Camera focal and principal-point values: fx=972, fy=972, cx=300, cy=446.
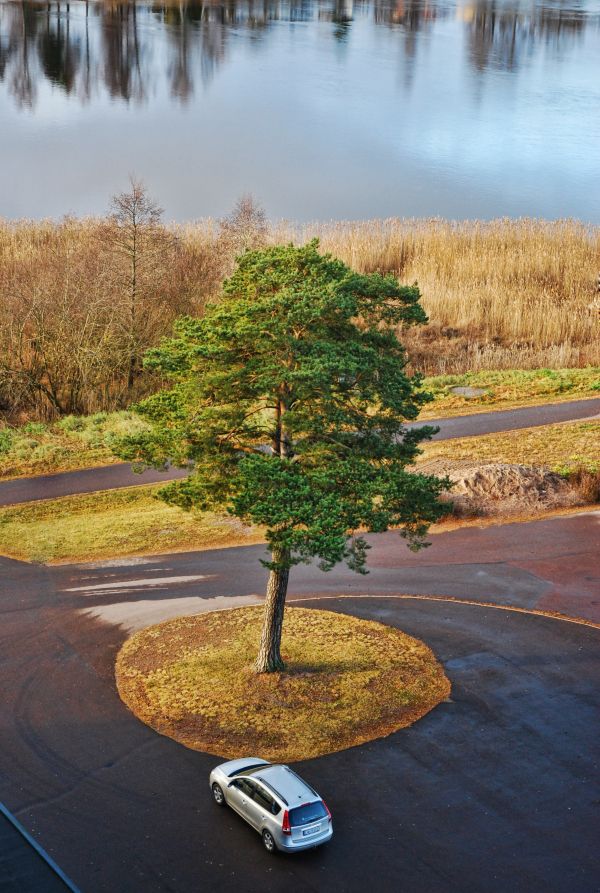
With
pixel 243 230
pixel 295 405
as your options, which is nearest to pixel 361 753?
pixel 295 405

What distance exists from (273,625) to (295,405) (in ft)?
15.0

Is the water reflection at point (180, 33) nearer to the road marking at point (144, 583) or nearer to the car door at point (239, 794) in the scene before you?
the road marking at point (144, 583)

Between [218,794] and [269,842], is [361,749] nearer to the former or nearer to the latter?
[218,794]

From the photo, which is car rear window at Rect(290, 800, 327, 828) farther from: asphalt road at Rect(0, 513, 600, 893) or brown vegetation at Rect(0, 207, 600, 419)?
brown vegetation at Rect(0, 207, 600, 419)

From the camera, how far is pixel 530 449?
109 feet

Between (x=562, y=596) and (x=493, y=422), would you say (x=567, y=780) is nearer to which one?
(x=562, y=596)

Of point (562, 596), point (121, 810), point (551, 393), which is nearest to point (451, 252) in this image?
point (551, 393)

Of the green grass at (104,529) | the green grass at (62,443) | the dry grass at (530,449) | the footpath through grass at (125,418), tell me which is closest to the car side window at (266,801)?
the green grass at (104,529)

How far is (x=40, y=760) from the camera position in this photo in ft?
54.5

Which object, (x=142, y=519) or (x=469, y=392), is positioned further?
(x=469, y=392)

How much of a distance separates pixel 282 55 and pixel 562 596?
311 ft

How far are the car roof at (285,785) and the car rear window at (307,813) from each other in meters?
0.07

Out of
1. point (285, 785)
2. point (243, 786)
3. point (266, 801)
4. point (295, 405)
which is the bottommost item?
point (243, 786)

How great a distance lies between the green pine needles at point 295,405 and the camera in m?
15.6
